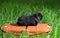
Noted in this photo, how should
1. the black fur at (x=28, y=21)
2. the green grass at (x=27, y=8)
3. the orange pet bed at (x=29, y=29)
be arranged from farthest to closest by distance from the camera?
the green grass at (x=27, y=8) → the black fur at (x=28, y=21) → the orange pet bed at (x=29, y=29)

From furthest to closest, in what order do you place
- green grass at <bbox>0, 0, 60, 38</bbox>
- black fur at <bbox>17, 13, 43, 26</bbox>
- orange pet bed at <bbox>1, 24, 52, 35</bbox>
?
green grass at <bbox>0, 0, 60, 38</bbox>, black fur at <bbox>17, 13, 43, 26</bbox>, orange pet bed at <bbox>1, 24, 52, 35</bbox>

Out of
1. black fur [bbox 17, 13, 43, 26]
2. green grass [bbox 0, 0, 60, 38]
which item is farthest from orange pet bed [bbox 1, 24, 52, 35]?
green grass [bbox 0, 0, 60, 38]

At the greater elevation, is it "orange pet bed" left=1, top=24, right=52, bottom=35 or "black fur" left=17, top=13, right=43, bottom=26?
"black fur" left=17, top=13, right=43, bottom=26

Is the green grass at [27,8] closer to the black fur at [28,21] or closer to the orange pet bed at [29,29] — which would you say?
the black fur at [28,21]

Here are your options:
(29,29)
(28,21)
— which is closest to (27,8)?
(28,21)

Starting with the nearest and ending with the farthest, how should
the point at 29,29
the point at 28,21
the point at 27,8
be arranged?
1. the point at 29,29
2. the point at 28,21
3. the point at 27,8

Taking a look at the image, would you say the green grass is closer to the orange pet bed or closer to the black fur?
the black fur

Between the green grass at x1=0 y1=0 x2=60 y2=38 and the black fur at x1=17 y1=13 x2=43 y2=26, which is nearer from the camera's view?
the black fur at x1=17 y1=13 x2=43 y2=26

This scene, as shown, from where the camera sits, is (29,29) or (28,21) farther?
(28,21)

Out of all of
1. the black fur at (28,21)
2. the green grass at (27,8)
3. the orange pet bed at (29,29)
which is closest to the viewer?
the orange pet bed at (29,29)

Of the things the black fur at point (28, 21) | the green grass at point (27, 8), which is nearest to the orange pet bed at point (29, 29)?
the black fur at point (28, 21)

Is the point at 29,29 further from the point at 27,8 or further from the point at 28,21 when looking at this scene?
the point at 27,8

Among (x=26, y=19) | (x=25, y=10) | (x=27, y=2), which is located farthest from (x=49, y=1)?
(x=26, y=19)

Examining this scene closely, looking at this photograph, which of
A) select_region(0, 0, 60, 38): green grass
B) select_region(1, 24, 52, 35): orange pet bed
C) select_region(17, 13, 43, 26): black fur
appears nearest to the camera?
select_region(1, 24, 52, 35): orange pet bed
